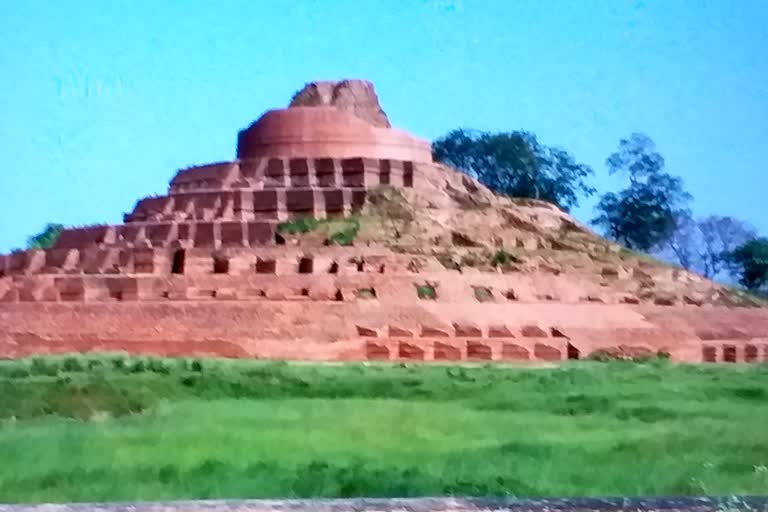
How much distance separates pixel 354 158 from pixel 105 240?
5.69 meters

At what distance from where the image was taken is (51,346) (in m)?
17.0

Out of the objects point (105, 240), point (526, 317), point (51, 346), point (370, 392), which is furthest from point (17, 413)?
point (105, 240)

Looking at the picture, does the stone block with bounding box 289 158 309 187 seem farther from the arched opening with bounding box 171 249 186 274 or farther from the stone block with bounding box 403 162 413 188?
the arched opening with bounding box 171 249 186 274

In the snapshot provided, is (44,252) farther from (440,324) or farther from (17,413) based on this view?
(17,413)

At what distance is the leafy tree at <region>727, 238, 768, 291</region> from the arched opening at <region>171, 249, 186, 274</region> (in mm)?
9436

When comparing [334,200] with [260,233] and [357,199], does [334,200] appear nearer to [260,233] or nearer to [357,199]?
[357,199]

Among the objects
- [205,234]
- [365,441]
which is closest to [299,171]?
[205,234]

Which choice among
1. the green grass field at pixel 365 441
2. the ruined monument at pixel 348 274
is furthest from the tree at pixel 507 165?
the green grass field at pixel 365 441

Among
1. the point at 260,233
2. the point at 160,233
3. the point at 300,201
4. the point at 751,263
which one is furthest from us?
the point at 300,201

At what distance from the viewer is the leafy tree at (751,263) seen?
15.0 meters

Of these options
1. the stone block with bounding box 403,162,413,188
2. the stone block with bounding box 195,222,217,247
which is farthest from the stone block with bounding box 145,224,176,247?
the stone block with bounding box 403,162,413,188

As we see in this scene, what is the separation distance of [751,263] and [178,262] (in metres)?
9.92

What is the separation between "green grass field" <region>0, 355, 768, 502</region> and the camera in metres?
7.76

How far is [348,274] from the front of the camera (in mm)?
19578
